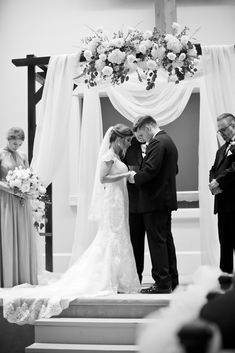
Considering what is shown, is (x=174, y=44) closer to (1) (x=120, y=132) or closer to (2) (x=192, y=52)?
(2) (x=192, y=52)

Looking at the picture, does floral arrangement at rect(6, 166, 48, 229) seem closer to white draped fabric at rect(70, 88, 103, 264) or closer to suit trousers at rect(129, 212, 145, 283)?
A: white draped fabric at rect(70, 88, 103, 264)

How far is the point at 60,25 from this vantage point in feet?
26.3

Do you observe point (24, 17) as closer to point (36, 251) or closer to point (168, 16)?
point (168, 16)

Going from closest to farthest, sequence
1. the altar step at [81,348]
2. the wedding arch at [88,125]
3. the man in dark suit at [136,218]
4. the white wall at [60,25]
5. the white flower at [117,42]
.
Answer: the altar step at [81,348] < the man in dark suit at [136,218] < the white flower at [117,42] < the wedding arch at [88,125] < the white wall at [60,25]

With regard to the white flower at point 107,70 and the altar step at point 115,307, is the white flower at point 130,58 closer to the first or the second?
the white flower at point 107,70

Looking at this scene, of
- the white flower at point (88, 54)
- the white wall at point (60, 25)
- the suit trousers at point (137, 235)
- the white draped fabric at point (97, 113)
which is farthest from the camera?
the white wall at point (60, 25)

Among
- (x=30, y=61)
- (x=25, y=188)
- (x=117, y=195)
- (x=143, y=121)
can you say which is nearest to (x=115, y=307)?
(x=117, y=195)

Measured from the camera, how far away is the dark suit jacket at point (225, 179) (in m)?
4.75

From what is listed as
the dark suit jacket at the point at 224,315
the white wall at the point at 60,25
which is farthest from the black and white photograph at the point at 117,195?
the dark suit jacket at the point at 224,315

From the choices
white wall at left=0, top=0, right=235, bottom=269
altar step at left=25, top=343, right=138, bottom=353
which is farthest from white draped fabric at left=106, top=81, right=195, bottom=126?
altar step at left=25, top=343, right=138, bottom=353

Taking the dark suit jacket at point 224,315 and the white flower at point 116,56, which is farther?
the white flower at point 116,56

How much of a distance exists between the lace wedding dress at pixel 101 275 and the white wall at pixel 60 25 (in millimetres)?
2868

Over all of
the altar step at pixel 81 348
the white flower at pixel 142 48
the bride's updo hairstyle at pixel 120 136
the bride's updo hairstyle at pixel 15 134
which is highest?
the white flower at pixel 142 48

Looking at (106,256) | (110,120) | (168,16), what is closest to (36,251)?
(106,256)
